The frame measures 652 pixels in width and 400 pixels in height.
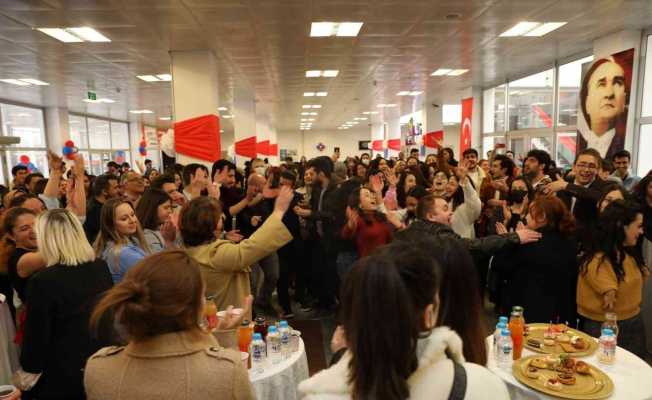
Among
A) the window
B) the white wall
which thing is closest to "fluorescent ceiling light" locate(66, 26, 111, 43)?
the window

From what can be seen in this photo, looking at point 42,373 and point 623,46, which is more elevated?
point 623,46

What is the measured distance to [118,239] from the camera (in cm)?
283

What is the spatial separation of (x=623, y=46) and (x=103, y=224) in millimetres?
8292

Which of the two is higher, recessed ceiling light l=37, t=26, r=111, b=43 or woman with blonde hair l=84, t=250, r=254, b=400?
recessed ceiling light l=37, t=26, r=111, b=43

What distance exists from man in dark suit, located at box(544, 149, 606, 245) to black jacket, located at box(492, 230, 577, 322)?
1.05 m

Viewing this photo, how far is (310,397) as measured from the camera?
1.19 m

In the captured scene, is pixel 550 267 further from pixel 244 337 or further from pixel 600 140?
pixel 600 140

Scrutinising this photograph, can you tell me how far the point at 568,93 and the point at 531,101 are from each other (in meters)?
1.73

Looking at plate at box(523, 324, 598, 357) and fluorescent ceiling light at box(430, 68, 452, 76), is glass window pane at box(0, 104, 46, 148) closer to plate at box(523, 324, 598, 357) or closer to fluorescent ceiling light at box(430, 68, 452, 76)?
fluorescent ceiling light at box(430, 68, 452, 76)

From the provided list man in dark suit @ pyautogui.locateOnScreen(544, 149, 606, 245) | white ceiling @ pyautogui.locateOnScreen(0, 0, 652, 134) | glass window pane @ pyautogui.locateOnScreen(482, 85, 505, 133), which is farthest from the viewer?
glass window pane @ pyautogui.locateOnScreen(482, 85, 505, 133)

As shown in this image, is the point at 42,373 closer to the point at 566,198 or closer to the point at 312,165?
the point at 312,165

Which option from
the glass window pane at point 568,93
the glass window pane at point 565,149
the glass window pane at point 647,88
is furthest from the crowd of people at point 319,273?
the glass window pane at point 568,93

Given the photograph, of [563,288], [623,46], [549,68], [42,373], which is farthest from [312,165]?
[549,68]

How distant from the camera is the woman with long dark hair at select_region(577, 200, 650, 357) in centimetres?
279
